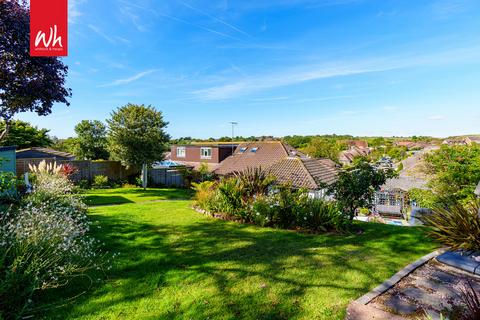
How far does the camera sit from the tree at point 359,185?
672 centimetres

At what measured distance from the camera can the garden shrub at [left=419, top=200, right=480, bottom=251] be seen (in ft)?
14.0

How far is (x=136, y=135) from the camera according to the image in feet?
54.7

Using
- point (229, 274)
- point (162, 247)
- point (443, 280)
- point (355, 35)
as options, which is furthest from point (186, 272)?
point (355, 35)

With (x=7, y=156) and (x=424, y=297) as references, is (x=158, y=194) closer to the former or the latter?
(x=7, y=156)

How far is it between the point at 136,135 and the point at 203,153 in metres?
14.7

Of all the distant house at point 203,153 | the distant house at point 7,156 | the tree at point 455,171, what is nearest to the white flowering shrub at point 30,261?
the distant house at point 7,156

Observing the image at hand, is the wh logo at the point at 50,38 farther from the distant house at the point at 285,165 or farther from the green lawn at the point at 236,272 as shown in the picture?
the distant house at the point at 285,165

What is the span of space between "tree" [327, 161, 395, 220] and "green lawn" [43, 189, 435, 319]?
33.4 inches

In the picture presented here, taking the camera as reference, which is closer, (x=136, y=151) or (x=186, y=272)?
(x=186, y=272)

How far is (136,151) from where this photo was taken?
55.7 feet

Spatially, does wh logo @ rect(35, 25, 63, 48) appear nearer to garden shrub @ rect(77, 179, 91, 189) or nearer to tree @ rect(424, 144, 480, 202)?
garden shrub @ rect(77, 179, 91, 189)

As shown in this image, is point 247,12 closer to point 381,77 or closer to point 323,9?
point 323,9

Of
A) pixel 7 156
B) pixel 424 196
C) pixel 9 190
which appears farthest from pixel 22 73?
pixel 424 196

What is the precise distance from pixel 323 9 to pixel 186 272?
11.9m
